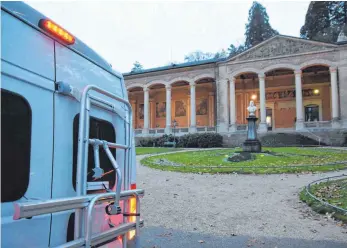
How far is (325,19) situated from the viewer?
54000 millimetres

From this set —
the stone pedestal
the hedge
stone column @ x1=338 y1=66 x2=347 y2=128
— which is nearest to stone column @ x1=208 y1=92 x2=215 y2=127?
the hedge

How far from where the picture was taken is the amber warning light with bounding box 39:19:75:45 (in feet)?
6.45

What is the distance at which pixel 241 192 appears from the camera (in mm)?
8086

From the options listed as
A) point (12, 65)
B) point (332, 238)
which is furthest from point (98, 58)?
point (332, 238)

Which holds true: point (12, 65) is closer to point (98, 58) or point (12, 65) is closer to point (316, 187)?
point (98, 58)

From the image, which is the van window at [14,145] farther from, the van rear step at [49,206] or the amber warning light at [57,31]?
the amber warning light at [57,31]

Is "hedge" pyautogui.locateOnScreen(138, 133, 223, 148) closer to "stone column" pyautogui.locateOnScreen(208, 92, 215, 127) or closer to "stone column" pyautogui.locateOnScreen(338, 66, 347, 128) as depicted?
"stone column" pyautogui.locateOnScreen(208, 92, 215, 127)

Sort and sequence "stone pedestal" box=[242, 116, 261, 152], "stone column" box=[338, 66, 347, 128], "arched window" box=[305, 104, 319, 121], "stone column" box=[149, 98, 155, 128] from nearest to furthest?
"stone pedestal" box=[242, 116, 261, 152]
"stone column" box=[338, 66, 347, 128]
"arched window" box=[305, 104, 319, 121]
"stone column" box=[149, 98, 155, 128]

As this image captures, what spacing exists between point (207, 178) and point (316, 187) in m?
3.78

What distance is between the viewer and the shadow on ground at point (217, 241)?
4.25 m

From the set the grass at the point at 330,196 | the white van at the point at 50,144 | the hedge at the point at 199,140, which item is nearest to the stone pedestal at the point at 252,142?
the grass at the point at 330,196

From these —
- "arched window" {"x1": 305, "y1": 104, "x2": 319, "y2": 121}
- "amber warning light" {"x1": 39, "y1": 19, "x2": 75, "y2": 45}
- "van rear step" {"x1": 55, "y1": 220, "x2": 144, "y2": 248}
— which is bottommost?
"van rear step" {"x1": 55, "y1": 220, "x2": 144, "y2": 248}

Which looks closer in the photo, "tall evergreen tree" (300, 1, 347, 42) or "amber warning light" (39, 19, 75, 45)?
"amber warning light" (39, 19, 75, 45)

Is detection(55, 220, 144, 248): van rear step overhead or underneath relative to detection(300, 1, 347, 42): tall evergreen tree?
underneath
